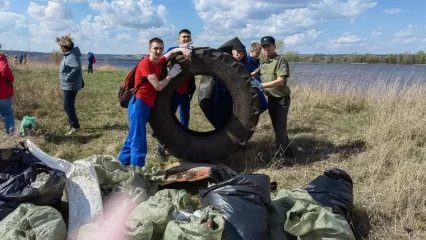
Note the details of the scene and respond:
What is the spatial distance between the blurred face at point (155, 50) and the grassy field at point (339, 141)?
5.31ft

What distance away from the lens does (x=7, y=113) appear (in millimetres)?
6457

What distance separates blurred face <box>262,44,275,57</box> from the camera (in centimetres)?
518

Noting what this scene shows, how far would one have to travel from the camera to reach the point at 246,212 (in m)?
2.91

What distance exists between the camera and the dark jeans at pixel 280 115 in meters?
5.40

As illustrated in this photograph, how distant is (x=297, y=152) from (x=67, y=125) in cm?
446

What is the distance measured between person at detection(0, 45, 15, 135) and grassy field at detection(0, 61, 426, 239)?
30 centimetres

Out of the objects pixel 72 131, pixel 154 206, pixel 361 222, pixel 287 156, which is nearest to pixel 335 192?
pixel 361 222

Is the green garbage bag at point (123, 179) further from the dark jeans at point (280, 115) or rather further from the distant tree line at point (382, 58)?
the distant tree line at point (382, 58)

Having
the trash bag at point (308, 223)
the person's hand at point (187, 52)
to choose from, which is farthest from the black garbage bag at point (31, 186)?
the person's hand at point (187, 52)

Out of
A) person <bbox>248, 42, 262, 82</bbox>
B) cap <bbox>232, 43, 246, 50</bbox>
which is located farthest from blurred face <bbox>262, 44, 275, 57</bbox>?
person <bbox>248, 42, 262, 82</bbox>

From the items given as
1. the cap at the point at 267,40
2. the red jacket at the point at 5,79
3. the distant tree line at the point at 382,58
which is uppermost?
the cap at the point at 267,40

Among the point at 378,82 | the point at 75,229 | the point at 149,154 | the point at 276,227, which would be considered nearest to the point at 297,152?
the point at 149,154

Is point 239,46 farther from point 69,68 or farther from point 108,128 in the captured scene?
point 108,128

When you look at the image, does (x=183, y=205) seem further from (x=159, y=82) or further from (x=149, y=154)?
(x=149, y=154)
